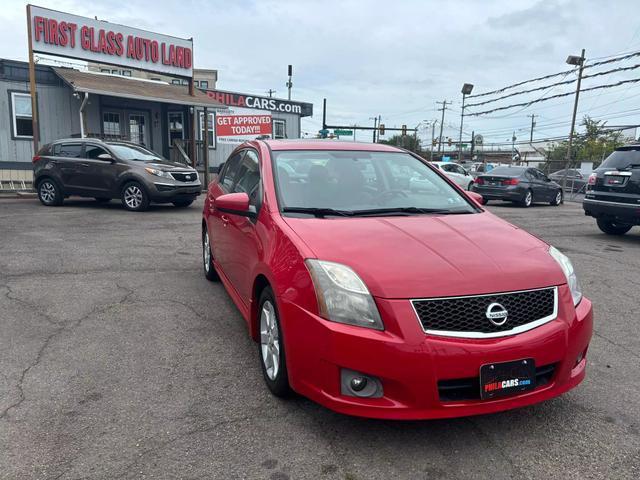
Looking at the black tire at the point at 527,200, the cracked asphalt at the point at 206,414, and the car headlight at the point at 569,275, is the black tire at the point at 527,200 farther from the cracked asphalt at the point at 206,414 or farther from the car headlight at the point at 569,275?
the car headlight at the point at 569,275

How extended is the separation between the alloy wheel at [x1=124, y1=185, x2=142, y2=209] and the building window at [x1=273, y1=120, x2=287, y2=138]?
1565 centimetres

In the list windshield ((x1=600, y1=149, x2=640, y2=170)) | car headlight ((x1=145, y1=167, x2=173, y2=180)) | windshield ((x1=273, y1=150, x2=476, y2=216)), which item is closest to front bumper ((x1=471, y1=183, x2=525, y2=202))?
windshield ((x1=600, y1=149, x2=640, y2=170))

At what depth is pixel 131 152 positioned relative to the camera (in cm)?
1223

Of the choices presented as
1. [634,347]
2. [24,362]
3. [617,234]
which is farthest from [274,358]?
[617,234]

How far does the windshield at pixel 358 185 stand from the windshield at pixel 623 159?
249 inches

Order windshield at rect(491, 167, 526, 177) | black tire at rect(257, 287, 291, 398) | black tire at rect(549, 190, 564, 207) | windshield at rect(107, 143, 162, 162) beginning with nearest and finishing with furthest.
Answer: black tire at rect(257, 287, 291, 398) → windshield at rect(107, 143, 162, 162) → windshield at rect(491, 167, 526, 177) → black tire at rect(549, 190, 564, 207)

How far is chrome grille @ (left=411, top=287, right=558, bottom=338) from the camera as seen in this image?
247cm

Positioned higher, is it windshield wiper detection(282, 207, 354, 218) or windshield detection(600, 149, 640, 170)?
windshield detection(600, 149, 640, 170)

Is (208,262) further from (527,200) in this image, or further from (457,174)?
(457,174)

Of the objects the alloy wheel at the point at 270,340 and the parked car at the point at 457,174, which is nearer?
the alloy wheel at the point at 270,340

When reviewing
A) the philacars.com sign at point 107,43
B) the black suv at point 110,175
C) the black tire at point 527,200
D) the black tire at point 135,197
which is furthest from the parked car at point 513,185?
the philacars.com sign at point 107,43

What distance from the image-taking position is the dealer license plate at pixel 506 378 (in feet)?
8.05

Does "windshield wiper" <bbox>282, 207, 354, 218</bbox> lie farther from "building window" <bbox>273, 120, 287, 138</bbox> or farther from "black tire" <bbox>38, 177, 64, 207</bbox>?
"building window" <bbox>273, 120, 287, 138</bbox>

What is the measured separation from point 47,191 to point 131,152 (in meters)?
2.44
